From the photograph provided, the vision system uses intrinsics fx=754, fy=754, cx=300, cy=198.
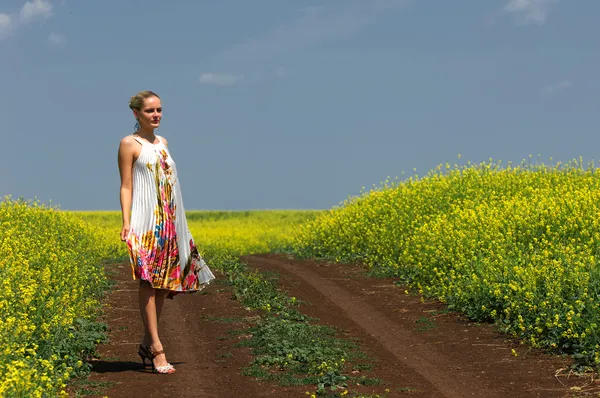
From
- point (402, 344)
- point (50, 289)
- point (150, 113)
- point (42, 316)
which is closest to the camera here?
point (150, 113)

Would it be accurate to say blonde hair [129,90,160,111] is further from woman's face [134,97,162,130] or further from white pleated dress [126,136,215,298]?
white pleated dress [126,136,215,298]

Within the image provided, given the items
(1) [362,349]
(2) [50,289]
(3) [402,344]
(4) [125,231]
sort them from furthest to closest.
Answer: (3) [402,344]
(2) [50,289]
(1) [362,349]
(4) [125,231]

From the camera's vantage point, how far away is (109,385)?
29.6 feet

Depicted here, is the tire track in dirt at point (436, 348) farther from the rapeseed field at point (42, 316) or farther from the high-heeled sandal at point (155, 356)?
the rapeseed field at point (42, 316)

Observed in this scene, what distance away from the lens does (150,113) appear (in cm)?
923

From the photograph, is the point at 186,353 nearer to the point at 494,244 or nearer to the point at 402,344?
the point at 402,344

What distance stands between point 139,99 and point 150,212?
1391mm

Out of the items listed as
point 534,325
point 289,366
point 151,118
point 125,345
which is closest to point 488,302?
point 534,325

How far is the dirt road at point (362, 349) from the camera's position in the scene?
9.13 meters

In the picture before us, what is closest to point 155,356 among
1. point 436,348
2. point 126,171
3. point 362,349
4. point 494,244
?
point 126,171

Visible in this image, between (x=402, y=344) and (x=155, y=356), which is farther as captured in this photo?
(x=402, y=344)

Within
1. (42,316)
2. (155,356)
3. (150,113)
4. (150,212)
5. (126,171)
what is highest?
(150,113)

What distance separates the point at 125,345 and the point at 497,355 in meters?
5.56

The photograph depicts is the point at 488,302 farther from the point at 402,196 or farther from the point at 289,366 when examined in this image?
the point at 402,196
